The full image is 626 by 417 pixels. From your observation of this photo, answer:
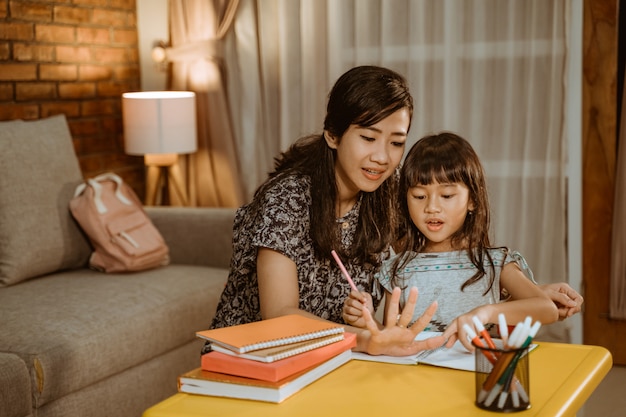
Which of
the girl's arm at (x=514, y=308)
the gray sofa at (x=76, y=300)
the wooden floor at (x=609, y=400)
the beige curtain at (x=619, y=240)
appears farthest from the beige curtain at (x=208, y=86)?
the girl's arm at (x=514, y=308)

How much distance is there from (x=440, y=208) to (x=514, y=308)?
30 cm

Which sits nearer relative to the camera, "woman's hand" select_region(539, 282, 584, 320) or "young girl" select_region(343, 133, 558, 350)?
"woman's hand" select_region(539, 282, 584, 320)

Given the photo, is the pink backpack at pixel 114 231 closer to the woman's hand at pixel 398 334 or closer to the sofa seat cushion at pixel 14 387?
the sofa seat cushion at pixel 14 387

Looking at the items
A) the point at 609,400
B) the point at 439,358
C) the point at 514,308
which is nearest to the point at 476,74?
the point at 609,400

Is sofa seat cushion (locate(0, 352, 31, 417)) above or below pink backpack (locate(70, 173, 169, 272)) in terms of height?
below

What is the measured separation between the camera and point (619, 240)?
338 centimetres

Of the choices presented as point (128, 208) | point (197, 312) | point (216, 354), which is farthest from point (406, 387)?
point (128, 208)

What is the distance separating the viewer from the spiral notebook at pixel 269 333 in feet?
4.66

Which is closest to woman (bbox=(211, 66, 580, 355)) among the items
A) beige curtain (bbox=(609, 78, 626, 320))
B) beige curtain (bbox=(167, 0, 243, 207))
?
beige curtain (bbox=(609, 78, 626, 320))

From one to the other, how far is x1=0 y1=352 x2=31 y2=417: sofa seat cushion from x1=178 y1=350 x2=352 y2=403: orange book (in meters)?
0.93

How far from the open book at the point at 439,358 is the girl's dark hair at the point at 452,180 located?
27cm

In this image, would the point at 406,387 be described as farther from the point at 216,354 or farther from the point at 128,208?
the point at 128,208

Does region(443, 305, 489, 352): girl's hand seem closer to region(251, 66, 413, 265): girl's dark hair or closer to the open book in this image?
the open book

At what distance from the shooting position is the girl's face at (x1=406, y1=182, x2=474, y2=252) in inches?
74.4
